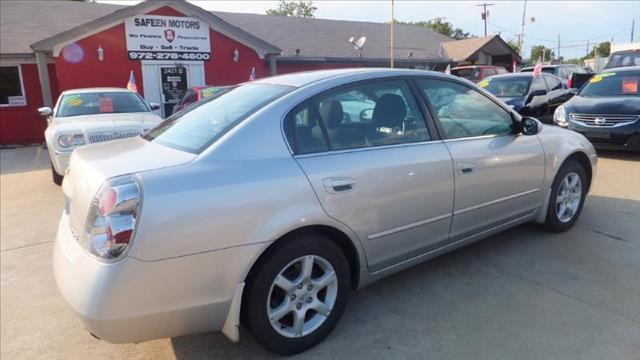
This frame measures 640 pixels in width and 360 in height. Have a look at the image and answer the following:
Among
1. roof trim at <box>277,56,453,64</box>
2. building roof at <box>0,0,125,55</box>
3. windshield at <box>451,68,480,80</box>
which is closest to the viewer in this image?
building roof at <box>0,0,125,55</box>

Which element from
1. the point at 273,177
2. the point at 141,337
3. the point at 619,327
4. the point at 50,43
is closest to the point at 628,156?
the point at 619,327

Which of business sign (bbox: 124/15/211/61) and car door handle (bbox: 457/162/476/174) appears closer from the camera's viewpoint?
car door handle (bbox: 457/162/476/174)

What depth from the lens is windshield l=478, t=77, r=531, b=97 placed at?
10.8 meters

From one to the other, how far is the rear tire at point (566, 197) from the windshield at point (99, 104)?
6899 millimetres

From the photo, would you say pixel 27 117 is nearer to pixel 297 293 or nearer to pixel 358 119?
pixel 358 119

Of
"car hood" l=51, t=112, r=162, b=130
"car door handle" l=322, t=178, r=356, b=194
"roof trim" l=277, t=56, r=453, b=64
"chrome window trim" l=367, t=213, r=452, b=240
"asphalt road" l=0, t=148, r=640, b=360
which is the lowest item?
"asphalt road" l=0, t=148, r=640, b=360

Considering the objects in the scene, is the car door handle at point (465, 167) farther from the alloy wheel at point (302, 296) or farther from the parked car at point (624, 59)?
the parked car at point (624, 59)

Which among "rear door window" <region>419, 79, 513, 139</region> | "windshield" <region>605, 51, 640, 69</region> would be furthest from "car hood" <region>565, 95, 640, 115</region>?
"windshield" <region>605, 51, 640, 69</region>

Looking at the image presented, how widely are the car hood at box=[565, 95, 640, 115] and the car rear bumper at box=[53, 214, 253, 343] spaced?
7.74 metres

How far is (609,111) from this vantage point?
778 centimetres

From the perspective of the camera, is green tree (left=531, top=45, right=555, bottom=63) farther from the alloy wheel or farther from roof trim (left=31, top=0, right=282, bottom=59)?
the alloy wheel

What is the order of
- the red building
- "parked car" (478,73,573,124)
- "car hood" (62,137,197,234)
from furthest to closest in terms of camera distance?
the red building → "parked car" (478,73,573,124) → "car hood" (62,137,197,234)

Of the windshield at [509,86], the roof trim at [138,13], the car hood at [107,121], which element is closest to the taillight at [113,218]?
the car hood at [107,121]

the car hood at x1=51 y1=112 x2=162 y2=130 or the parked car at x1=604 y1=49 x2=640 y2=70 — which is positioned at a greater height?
the parked car at x1=604 y1=49 x2=640 y2=70
